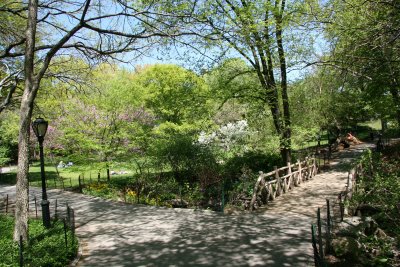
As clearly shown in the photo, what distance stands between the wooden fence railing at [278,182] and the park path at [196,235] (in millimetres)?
426

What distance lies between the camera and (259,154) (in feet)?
68.9

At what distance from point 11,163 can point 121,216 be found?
37037mm

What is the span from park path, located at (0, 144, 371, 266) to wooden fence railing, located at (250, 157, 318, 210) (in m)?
0.43

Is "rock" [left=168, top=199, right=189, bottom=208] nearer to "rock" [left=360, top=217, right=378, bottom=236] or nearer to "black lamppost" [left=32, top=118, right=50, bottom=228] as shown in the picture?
"black lamppost" [left=32, top=118, right=50, bottom=228]

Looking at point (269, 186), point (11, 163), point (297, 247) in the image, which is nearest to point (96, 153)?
point (269, 186)

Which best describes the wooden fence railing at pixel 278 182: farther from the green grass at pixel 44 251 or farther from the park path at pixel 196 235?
the green grass at pixel 44 251

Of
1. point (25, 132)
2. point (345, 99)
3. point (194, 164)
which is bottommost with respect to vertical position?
point (194, 164)

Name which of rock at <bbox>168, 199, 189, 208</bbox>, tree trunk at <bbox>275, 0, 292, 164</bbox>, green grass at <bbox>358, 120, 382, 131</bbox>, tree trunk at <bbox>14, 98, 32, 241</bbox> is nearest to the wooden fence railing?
tree trunk at <bbox>275, 0, 292, 164</bbox>

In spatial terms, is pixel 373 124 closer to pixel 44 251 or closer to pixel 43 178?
pixel 43 178

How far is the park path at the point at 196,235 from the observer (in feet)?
25.9

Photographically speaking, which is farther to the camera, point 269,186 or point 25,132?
point 269,186

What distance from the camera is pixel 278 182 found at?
14820mm

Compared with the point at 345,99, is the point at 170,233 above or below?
below

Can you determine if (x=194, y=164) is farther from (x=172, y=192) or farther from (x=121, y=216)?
(x=121, y=216)
